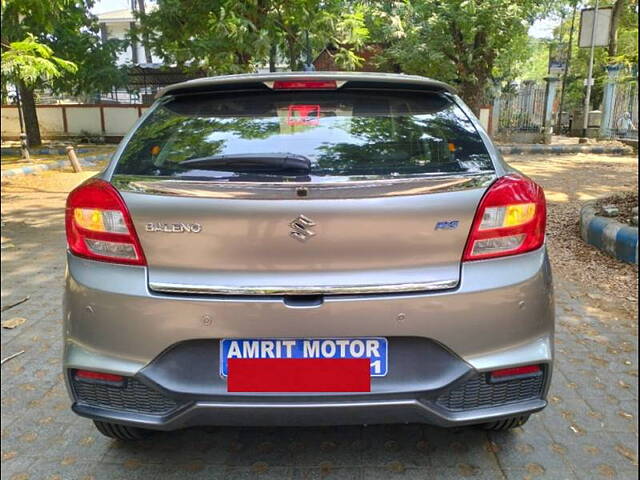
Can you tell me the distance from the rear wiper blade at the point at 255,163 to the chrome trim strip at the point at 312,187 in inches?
4.1

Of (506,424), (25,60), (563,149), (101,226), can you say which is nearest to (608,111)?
(563,149)

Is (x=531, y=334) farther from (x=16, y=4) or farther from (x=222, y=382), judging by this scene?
(x=16, y=4)

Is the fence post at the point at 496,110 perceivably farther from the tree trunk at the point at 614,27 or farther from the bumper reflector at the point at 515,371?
the bumper reflector at the point at 515,371

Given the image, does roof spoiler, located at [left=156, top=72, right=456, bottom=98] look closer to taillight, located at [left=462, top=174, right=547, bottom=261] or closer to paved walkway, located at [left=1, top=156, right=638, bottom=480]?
taillight, located at [left=462, top=174, right=547, bottom=261]

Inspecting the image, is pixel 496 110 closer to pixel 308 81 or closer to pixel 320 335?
pixel 308 81

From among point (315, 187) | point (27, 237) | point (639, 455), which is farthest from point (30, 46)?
point (639, 455)

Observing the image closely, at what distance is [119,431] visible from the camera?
246 cm

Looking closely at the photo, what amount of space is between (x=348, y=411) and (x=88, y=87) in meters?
18.8

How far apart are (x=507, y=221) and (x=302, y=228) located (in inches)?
29.0

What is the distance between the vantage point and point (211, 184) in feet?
6.44

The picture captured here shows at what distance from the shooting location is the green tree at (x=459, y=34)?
1595cm

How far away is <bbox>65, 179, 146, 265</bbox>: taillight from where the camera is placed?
1975mm

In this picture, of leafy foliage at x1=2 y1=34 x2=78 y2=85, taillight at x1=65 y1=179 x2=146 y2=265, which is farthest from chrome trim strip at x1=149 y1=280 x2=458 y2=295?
leafy foliage at x1=2 y1=34 x2=78 y2=85

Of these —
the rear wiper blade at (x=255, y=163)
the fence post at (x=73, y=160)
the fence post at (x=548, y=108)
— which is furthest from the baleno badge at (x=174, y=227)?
the fence post at (x=548, y=108)
